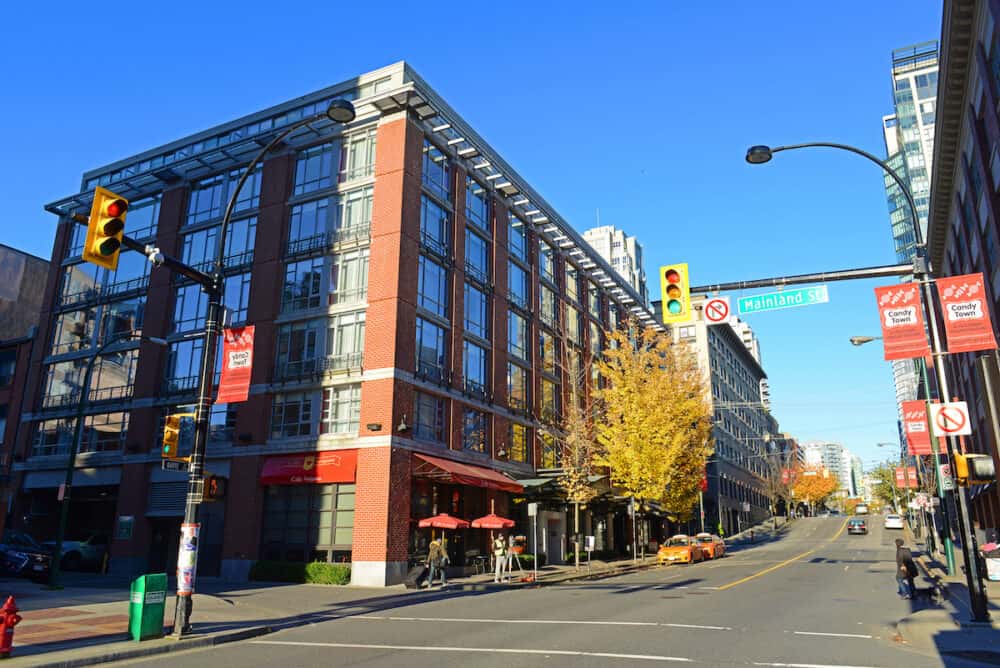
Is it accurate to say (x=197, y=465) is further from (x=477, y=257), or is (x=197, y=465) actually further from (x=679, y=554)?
(x=679, y=554)

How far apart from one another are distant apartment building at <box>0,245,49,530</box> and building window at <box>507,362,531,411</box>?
29194 mm

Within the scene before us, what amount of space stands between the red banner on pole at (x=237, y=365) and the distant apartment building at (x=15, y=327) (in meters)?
34.6

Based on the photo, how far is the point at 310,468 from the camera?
30469 millimetres

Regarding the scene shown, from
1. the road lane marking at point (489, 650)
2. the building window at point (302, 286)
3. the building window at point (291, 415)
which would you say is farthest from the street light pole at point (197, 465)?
the building window at point (302, 286)

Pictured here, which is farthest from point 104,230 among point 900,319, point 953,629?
Result: point 953,629

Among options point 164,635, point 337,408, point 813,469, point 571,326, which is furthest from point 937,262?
point 813,469

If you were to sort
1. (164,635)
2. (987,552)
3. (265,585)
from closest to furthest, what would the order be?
(164,635) < (987,552) < (265,585)

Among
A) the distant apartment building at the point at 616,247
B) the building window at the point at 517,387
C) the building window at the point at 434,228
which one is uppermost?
the distant apartment building at the point at 616,247

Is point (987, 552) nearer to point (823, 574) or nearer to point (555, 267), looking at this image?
point (823, 574)

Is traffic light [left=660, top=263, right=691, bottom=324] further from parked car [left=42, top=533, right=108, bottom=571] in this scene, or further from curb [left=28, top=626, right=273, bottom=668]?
parked car [left=42, top=533, right=108, bottom=571]

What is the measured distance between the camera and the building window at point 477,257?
37.8m

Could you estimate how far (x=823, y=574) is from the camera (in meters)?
28.9

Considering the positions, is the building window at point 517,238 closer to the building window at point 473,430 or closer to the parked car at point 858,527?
the building window at point 473,430

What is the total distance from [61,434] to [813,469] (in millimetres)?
157968
